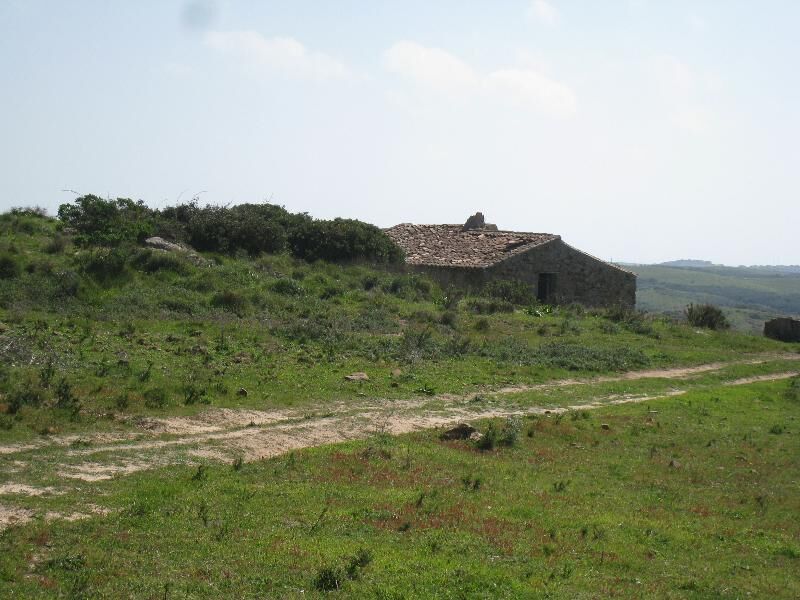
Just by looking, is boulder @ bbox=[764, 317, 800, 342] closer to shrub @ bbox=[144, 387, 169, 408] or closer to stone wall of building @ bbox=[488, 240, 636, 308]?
stone wall of building @ bbox=[488, 240, 636, 308]

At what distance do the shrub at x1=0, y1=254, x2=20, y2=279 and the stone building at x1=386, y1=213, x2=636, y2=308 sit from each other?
19.1 meters

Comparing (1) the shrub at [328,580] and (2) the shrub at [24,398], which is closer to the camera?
(1) the shrub at [328,580]

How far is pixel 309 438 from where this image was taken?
14.2 metres

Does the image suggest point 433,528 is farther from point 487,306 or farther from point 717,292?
point 717,292

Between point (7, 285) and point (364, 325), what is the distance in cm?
970

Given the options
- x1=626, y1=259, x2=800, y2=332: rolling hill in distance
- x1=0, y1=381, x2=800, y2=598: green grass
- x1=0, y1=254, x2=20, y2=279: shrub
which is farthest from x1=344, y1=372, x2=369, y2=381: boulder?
x1=626, y1=259, x2=800, y2=332: rolling hill in distance

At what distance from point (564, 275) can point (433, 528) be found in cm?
3271

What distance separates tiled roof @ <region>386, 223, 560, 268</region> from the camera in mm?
40225

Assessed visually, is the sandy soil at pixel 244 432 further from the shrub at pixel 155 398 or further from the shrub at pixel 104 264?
the shrub at pixel 104 264

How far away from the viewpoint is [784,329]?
37219mm

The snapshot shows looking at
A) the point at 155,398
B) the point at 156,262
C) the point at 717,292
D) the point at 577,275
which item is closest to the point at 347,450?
the point at 155,398

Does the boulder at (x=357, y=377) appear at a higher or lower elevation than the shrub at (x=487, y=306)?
lower

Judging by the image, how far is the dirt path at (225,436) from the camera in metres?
11.2

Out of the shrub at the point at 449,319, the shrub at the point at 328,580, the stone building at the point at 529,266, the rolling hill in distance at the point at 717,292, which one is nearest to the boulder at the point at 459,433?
the shrub at the point at 328,580
